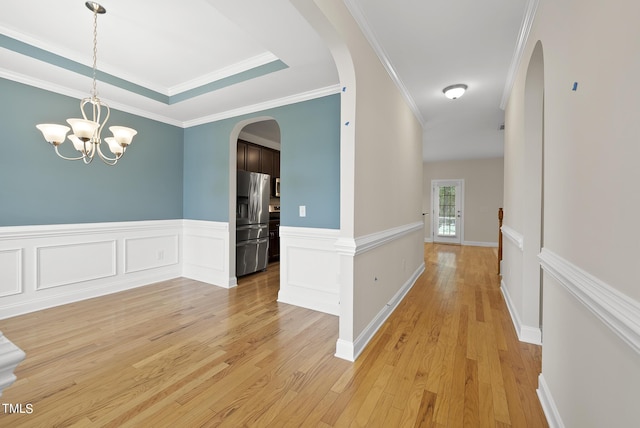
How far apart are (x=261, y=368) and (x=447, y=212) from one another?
8227mm

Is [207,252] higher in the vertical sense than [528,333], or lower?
higher

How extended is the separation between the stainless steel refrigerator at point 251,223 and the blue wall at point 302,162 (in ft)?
1.27

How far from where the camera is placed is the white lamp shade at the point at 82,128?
2083 mm

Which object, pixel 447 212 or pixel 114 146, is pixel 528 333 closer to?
pixel 114 146

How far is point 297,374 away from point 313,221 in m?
1.70

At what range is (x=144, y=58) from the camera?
9.45 ft

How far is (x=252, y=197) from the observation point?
15.0ft

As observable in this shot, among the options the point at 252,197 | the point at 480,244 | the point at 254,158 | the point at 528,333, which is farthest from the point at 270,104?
the point at 480,244

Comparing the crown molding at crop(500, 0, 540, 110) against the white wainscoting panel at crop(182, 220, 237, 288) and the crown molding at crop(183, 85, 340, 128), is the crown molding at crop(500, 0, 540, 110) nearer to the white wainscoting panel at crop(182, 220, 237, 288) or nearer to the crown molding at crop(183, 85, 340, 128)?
the crown molding at crop(183, 85, 340, 128)

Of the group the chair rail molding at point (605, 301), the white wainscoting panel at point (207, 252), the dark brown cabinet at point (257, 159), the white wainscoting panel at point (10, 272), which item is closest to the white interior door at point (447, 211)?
the dark brown cabinet at point (257, 159)

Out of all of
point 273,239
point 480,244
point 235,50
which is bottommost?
point 480,244

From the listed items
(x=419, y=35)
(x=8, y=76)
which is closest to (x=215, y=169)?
(x=8, y=76)

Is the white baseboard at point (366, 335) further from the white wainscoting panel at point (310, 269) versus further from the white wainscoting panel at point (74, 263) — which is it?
the white wainscoting panel at point (74, 263)

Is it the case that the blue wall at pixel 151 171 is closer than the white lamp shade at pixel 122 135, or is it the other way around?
the white lamp shade at pixel 122 135
